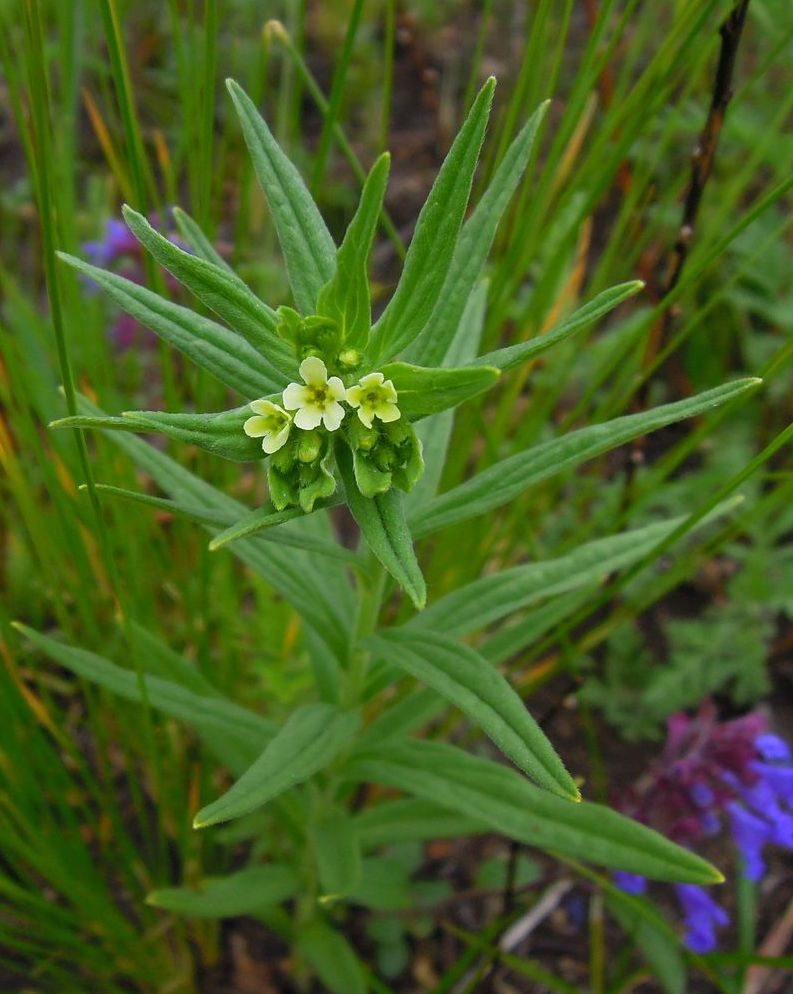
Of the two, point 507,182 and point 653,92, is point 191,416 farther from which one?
point 653,92

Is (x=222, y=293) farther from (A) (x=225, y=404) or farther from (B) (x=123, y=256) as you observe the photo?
(B) (x=123, y=256)

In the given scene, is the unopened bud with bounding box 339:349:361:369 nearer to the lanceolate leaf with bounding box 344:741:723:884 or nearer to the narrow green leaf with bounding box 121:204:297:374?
the narrow green leaf with bounding box 121:204:297:374

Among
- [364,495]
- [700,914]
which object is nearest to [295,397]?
[364,495]

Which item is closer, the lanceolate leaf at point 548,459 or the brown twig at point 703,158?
the lanceolate leaf at point 548,459

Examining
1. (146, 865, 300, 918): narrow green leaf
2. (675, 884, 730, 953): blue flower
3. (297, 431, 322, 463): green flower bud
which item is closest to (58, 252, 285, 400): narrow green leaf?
(297, 431, 322, 463): green flower bud

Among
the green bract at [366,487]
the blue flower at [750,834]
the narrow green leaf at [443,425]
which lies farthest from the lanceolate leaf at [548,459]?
the blue flower at [750,834]

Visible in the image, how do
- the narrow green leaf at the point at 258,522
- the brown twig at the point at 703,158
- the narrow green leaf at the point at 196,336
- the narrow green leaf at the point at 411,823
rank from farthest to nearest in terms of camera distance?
the narrow green leaf at the point at 411,823, the brown twig at the point at 703,158, the narrow green leaf at the point at 196,336, the narrow green leaf at the point at 258,522

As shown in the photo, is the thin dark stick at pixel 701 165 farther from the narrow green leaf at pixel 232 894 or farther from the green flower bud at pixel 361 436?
the narrow green leaf at pixel 232 894
